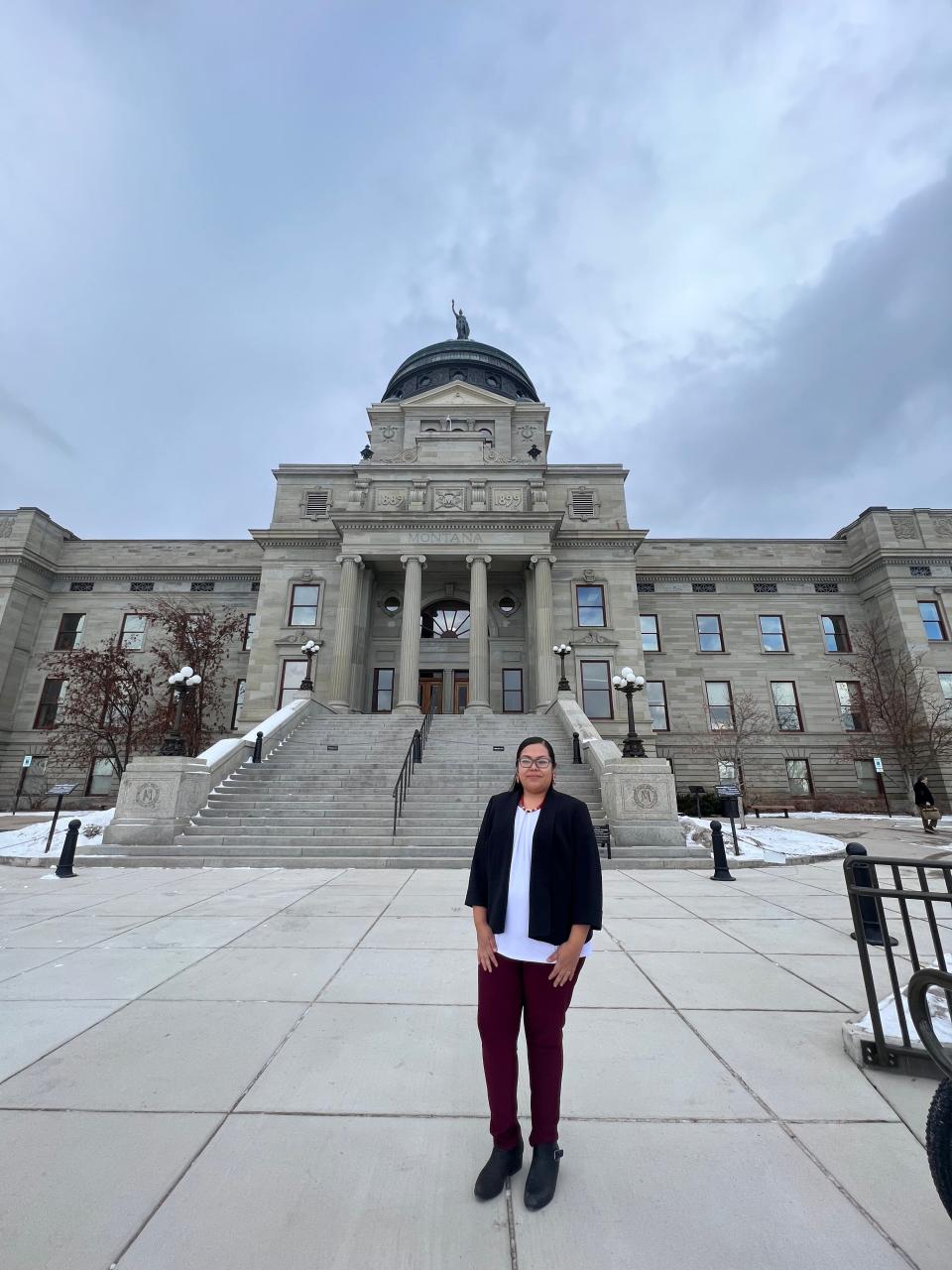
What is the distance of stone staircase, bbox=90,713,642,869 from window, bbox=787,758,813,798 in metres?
15.0

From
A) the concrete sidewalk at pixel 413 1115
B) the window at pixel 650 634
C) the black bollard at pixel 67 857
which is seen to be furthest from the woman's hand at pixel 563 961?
the window at pixel 650 634

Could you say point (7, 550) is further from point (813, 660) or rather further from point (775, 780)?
point (813, 660)

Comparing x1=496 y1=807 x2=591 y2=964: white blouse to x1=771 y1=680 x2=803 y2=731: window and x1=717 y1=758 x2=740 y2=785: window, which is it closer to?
x1=717 y1=758 x2=740 y2=785: window

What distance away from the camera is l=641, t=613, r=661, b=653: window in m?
30.3

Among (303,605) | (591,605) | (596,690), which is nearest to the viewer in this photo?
(596,690)

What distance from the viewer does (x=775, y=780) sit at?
27.6m

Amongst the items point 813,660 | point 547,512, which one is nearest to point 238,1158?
point 547,512

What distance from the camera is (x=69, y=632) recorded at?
31.2 meters

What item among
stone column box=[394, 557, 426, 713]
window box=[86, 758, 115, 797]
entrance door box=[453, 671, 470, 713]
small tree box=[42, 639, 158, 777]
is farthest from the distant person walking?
window box=[86, 758, 115, 797]

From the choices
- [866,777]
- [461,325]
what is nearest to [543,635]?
[866,777]

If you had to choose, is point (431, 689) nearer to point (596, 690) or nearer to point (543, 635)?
point (543, 635)

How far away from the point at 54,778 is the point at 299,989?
30277mm

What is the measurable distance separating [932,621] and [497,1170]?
35.8 meters

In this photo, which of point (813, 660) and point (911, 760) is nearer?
point (911, 760)
